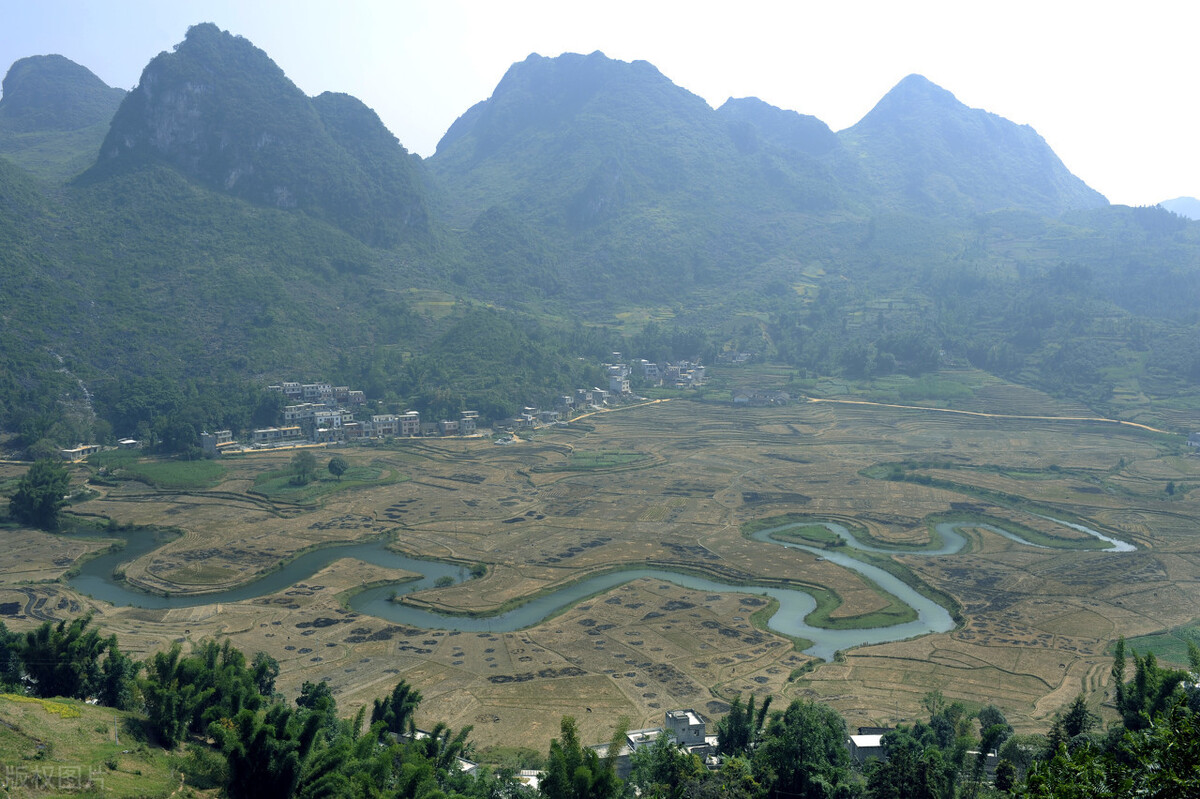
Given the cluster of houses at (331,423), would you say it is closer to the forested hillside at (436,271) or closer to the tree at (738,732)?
the forested hillside at (436,271)

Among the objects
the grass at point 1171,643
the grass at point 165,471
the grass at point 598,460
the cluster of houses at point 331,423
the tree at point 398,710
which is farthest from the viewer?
the cluster of houses at point 331,423

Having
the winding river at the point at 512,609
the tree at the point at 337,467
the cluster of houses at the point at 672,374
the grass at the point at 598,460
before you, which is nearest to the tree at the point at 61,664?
the winding river at the point at 512,609

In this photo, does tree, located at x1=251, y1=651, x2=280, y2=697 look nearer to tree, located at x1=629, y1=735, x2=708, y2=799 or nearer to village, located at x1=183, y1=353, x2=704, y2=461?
tree, located at x1=629, y1=735, x2=708, y2=799

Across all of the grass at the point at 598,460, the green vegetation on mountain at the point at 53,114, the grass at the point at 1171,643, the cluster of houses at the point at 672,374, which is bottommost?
the grass at the point at 1171,643

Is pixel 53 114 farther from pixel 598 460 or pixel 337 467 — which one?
pixel 598 460

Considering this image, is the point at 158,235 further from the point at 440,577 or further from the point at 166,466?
the point at 440,577
